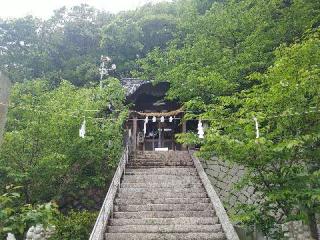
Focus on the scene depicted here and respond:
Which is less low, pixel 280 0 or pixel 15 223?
pixel 280 0

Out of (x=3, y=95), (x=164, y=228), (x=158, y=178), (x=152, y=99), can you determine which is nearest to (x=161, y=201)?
(x=164, y=228)

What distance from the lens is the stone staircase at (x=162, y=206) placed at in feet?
32.3

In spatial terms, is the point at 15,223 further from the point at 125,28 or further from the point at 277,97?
the point at 125,28

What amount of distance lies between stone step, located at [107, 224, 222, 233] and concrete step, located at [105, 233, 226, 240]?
0.19 metres

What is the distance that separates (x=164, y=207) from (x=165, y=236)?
1.96 meters

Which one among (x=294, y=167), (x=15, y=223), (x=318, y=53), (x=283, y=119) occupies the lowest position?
(x=15, y=223)

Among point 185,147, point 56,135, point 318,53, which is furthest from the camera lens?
point 185,147

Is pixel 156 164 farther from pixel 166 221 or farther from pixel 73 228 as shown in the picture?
pixel 166 221

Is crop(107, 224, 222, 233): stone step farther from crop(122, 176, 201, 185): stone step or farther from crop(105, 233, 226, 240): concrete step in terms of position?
crop(122, 176, 201, 185): stone step

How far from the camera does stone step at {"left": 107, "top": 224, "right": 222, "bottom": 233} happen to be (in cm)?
990

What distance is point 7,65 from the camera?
30938 millimetres

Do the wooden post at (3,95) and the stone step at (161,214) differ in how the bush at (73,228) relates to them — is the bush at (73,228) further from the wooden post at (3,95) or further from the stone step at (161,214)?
the wooden post at (3,95)

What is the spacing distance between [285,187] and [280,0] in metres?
14.5

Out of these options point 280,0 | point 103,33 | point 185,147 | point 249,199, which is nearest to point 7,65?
point 103,33
